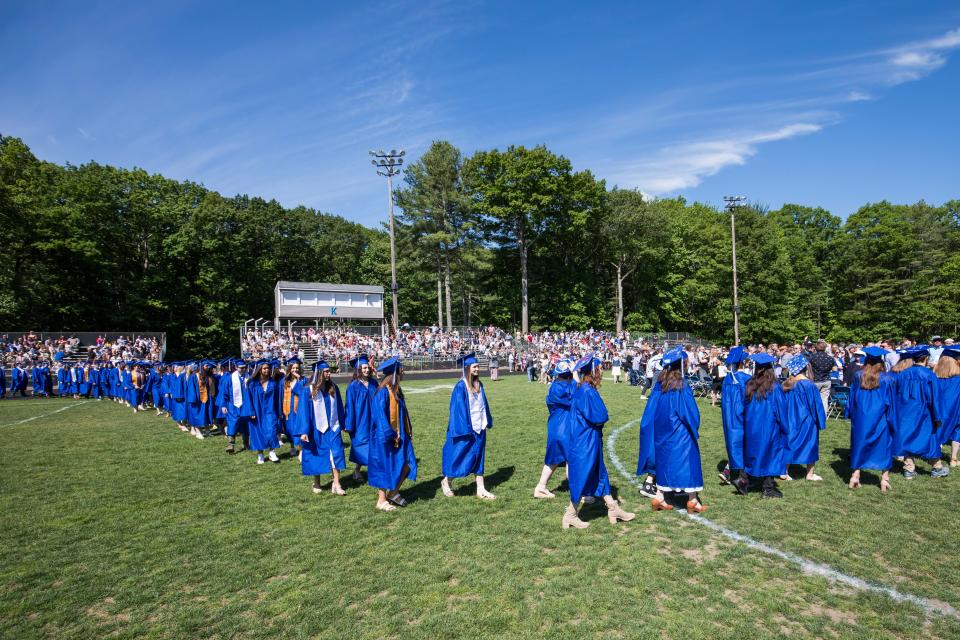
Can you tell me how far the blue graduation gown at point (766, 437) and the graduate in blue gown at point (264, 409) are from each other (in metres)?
8.16

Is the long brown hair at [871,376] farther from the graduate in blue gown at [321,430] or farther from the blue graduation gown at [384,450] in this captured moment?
the graduate in blue gown at [321,430]

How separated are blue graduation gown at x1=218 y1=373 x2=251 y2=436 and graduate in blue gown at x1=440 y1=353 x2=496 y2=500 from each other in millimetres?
5107

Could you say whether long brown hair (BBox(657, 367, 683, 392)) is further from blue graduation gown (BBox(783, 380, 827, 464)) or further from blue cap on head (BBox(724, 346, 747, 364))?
blue graduation gown (BBox(783, 380, 827, 464))

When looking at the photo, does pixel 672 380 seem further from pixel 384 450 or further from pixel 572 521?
pixel 384 450

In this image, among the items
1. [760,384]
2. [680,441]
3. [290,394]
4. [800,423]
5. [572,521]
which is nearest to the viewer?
[572,521]

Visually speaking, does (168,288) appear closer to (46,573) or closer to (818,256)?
(46,573)

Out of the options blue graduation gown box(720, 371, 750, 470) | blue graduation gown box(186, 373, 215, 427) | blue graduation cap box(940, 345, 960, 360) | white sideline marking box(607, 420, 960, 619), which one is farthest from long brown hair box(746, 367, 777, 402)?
blue graduation gown box(186, 373, 215, 427)

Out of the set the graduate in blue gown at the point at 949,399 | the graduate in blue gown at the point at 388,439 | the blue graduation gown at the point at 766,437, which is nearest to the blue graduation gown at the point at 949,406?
the graduate in blue gown at the point at 949,399

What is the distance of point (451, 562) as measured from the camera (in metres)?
5.31

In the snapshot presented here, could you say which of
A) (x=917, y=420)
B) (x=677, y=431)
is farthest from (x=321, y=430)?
(x=917, y=420)

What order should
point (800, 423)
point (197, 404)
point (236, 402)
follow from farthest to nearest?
point (197, 404) < point (236, 402) < point (800, 423)

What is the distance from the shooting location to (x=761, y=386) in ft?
23.3

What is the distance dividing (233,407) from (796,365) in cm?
1043

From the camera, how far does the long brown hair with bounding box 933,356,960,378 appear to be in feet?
27.3
